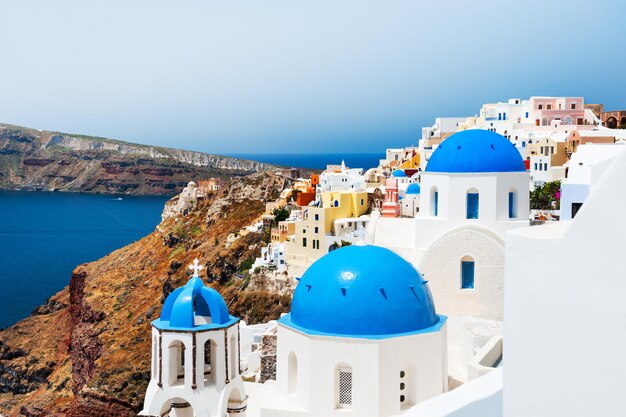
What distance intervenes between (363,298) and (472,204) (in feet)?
18.0

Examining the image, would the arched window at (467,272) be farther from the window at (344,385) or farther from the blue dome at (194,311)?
the blue dome at (194,311)

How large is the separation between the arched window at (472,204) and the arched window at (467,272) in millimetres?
1316

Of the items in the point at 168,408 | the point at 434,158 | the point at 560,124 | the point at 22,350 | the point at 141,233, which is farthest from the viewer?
the point at 141,233

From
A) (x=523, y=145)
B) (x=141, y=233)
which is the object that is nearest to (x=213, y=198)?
(x=523, y=145)

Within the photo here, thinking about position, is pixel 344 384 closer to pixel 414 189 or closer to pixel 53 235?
pixel 414 189

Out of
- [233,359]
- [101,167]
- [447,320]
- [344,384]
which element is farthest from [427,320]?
[101,167]

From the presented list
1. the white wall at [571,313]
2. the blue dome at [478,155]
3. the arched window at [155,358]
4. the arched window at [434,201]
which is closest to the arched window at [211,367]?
the arched window at [155,358]

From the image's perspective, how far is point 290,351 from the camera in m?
9.92

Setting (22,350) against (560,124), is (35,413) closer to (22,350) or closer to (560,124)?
(22,350)

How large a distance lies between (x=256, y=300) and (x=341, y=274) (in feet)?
85.9

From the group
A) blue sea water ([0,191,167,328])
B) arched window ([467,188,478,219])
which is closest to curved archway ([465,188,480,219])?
arched window ([467,188,478,219])

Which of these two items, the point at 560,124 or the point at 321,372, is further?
the point at 560,124

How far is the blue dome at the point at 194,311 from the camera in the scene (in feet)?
34.9

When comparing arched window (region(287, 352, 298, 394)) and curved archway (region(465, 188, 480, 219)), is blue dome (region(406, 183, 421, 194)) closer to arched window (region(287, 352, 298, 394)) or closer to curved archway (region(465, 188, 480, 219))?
curved archway (region(465, 188, 480, 219))
